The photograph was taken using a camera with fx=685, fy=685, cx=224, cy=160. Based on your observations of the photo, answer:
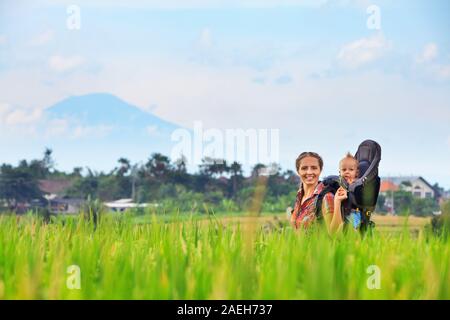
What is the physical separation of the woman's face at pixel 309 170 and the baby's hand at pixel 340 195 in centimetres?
27

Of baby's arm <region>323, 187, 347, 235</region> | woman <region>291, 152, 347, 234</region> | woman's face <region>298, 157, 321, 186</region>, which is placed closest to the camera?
baby's arm <region>323, 187, 347, 235</region>

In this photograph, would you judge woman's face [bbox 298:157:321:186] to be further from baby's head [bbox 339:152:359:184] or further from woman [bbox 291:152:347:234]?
baby's head [bbox 339:152:359:184]

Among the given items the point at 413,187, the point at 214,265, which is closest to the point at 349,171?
the point at 214,265

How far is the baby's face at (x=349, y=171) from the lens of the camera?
5.97 meters

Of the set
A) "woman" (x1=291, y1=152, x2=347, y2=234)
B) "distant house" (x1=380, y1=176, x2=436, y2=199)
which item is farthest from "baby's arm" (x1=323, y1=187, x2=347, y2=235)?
"distant house" (x1=380, y1=176, x2=436, y2=199)

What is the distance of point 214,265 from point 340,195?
78.6 inches

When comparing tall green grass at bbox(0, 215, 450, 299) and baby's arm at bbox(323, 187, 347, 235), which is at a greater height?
baby's arm at bbox(323, 187, 347, 235)

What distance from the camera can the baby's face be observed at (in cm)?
597

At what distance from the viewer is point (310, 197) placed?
5781 mm

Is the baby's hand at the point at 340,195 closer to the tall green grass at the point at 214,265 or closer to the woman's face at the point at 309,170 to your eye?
the woman's face at the point at 309,170

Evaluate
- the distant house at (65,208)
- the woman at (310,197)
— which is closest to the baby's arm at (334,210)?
the woman at (310,197)
